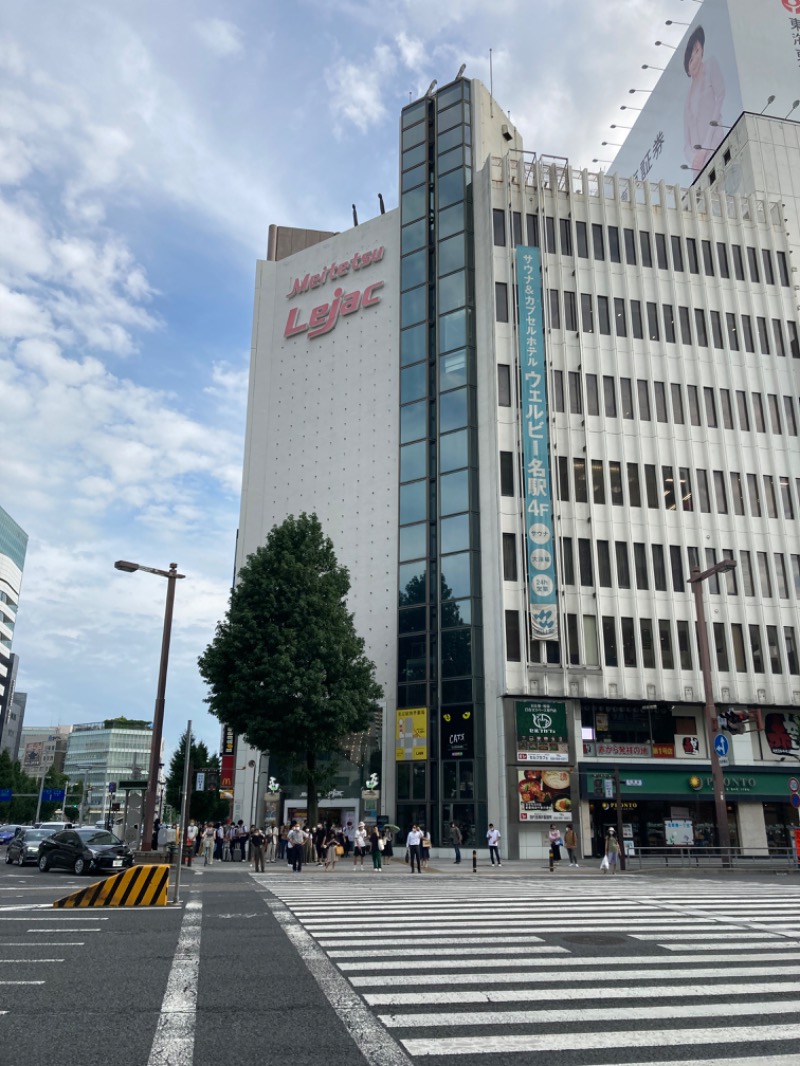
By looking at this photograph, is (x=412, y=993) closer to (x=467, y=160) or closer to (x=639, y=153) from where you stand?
(x=467, y=160)

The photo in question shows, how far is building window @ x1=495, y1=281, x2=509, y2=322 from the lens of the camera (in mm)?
43312

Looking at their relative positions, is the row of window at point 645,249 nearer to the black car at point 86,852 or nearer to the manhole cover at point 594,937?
the black car at point 86,852

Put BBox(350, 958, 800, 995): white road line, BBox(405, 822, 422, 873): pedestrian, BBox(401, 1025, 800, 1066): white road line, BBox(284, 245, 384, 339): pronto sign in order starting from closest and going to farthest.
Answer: BBox(401, 1025, 800, 1066): white road line < BBox(350, 958, 800, 995): white road line < BBox(405, 822, 422, 873): pedestrian < BBox(284, 245, 384, 339): pronto sign

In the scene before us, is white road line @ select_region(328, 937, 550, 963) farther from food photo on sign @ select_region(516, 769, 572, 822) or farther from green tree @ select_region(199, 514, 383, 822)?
food photo on sign @ select_region(516, 769, 572, 822)

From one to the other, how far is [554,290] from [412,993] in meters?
41.2

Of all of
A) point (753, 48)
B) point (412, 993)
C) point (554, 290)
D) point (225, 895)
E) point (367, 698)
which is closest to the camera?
point (412, 993)

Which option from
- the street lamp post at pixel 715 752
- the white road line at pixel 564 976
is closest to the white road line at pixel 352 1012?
the white road line at pixel 564 976

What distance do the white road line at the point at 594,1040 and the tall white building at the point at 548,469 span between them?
98.1 ft

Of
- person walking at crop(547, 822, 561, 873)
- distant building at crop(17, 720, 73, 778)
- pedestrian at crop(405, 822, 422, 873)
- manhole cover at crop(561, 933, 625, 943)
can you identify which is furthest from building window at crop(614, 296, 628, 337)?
distant building at crop(17, 720, 73, 778)

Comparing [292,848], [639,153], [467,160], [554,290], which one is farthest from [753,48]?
[292,848]

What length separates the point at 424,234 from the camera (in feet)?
157

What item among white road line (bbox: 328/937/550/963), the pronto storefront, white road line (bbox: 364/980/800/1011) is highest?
the pronto storefront

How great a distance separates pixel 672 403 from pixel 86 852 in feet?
115

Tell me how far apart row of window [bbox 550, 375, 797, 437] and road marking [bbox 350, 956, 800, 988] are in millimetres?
34511
